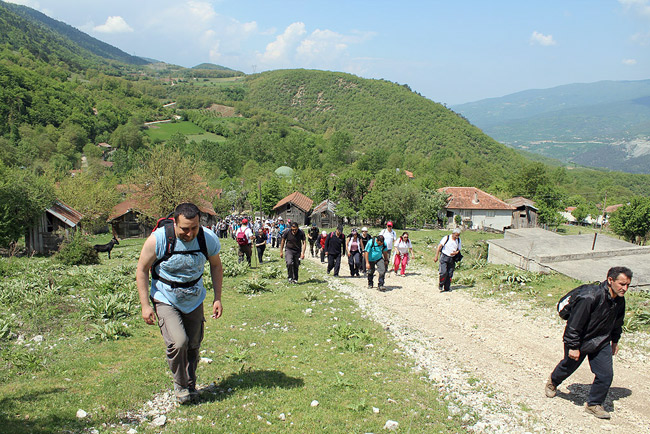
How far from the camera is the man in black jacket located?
511 cm

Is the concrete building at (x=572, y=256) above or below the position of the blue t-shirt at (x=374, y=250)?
below

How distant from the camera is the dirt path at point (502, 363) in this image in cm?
514


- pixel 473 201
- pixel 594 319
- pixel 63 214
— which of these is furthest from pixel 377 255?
pixel 473 201

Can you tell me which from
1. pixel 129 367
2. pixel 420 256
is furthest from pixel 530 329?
pixel 420 256

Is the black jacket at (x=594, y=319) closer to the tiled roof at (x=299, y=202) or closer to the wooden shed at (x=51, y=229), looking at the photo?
the wooden shed at (x=51, y=229)

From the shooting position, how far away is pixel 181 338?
4.55 m

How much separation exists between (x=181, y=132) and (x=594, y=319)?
544 feet

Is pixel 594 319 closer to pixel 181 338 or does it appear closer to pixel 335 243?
pixel 181 338

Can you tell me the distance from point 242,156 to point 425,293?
13403 cm

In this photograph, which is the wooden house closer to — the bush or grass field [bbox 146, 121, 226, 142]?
the bush

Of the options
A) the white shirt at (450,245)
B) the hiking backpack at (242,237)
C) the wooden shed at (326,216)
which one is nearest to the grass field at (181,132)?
the wooden shed at (326,216)

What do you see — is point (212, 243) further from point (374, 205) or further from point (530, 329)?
point (374, 205)

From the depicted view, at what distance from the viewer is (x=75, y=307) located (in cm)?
852

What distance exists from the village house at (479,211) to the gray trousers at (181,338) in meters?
68.9
